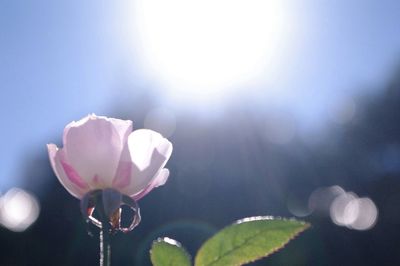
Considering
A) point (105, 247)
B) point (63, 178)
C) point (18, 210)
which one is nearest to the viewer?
point (105, 247)

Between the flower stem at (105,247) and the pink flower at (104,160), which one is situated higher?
the pink flower at (104,160)

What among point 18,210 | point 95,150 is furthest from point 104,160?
point 18,210

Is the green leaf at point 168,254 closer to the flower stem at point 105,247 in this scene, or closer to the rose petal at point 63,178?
the flower stem at point 105,247

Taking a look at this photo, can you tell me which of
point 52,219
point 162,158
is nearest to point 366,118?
point 52,219

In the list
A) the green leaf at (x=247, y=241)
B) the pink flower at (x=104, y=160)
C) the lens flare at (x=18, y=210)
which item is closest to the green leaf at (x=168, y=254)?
the green leaf at (x=247, y=241)

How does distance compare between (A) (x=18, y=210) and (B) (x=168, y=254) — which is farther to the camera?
(A) (x=18, y=210)

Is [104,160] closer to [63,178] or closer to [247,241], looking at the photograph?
[63,178]

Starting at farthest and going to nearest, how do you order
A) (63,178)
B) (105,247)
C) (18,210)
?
1. (18,210)
2. (63,178)
3. (105,247)
